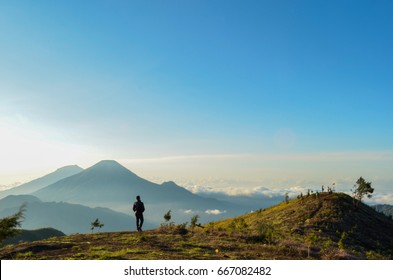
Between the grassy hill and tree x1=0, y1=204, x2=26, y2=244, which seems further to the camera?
tree x1=0, y1=204, x2=26, y2=244

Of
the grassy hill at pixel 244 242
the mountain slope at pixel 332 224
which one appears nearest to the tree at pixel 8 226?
the grassy hill at pixel 244 242

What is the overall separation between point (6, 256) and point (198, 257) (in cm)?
1123

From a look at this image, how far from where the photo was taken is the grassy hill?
1986 centimetres

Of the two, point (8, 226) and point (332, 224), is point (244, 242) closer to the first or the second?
point (8, 226)

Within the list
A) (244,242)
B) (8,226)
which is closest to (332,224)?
(244,242)

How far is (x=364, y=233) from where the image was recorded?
148ft

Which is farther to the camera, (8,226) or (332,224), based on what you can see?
(332,224)

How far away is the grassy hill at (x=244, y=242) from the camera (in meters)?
19.9

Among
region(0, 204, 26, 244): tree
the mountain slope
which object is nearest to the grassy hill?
the mountain slope

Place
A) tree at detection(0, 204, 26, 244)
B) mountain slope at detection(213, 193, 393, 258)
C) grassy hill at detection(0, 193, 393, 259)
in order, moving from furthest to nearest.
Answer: mountain slope at detection(213, 193, 393, 258)
tree at detection(0, 204, 26, 244)
grassy hill at detection(0, 193, 393, 259)

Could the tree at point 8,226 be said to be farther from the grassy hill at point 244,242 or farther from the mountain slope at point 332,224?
the mountain slope at point 332,224

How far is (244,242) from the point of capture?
2550cm

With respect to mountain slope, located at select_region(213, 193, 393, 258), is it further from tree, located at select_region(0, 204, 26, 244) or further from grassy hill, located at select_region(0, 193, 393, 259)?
tree, located at select_region(0, 204, 26, 244)
